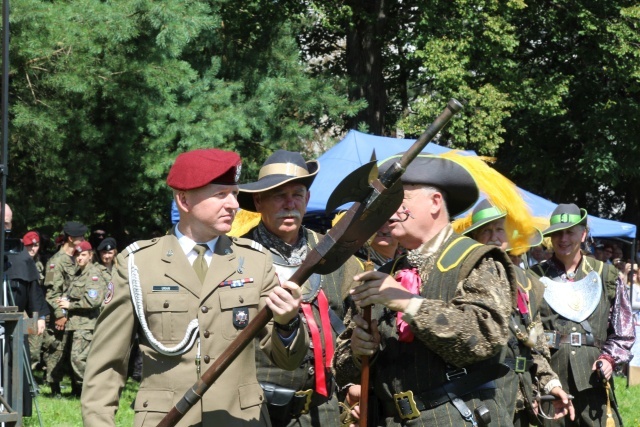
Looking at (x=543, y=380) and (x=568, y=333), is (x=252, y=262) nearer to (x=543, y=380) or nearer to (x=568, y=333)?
(x=543, y=380)

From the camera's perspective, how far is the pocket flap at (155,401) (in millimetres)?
3896

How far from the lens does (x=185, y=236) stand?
165 inches

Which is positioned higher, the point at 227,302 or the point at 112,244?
the point at 227,302

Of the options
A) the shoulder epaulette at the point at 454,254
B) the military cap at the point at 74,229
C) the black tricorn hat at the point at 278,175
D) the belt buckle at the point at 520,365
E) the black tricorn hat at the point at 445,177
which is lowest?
the military cap at the point at 74,229

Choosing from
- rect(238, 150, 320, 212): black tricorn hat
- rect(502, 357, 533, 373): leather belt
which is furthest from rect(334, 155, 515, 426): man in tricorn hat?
rect(502, 357, 533, 373): leather belt

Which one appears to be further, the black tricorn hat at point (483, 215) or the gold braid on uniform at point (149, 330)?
the black tricorn hat at point (483, 215)

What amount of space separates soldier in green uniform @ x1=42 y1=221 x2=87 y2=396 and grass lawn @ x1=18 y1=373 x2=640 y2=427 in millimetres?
A: 308

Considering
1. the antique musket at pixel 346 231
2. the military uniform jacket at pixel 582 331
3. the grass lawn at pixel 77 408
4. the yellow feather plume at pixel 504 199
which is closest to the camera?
the antique musket at pixel 346 231

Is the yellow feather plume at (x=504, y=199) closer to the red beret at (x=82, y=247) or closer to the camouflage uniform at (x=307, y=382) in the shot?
the camouflage uniform at (x=307, y=382)

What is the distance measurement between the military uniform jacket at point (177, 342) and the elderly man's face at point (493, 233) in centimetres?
271

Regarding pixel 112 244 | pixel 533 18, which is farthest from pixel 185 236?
pixel 533 18

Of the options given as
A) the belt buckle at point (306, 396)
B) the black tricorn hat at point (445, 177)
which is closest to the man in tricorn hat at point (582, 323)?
the belt buckle at point (306, 396)

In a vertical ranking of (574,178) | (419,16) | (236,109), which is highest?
(419,16)

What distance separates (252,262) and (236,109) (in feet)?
40.1
